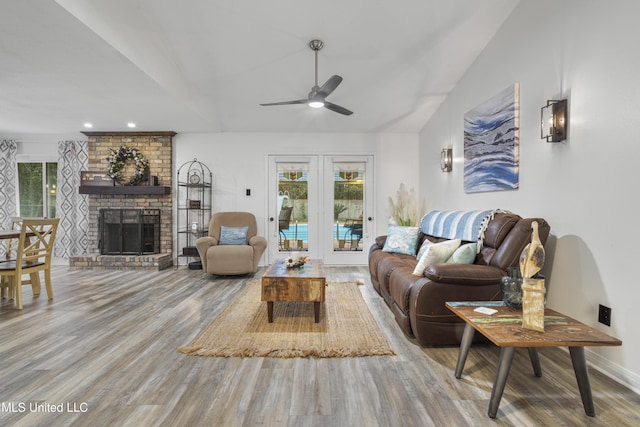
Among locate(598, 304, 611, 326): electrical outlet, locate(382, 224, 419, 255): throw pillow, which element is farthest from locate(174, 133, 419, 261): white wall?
locate(598, 304, 611, 326): electrical outlet

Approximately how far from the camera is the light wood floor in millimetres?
1691

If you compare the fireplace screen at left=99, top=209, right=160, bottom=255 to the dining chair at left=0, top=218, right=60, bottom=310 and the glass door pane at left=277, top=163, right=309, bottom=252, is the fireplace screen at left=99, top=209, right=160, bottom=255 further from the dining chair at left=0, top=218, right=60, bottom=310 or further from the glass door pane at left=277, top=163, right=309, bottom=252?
the glass door pane at left=277, top=163, right=309, bottom=252

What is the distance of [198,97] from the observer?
4832 mm

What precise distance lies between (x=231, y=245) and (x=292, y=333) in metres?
2.60

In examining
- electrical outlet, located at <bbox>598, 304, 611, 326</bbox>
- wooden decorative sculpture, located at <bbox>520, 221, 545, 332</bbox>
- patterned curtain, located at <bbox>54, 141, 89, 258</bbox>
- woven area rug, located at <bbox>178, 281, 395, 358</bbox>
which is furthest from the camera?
patterned curtain, located at <bbox>54, 141, 89, 258</bbox>

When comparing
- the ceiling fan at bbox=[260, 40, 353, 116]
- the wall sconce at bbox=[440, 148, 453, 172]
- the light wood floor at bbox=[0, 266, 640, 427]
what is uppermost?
the ceiling fan at bbox=[260, 40, 353, 116]

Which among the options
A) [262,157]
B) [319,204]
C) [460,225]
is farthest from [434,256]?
[262,157]

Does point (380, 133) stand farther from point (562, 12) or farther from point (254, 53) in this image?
point (562, 12)

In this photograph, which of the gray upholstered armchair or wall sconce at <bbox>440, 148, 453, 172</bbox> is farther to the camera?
the gray upholstered armchair

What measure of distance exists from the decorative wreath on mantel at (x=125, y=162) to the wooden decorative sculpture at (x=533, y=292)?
19.7ft

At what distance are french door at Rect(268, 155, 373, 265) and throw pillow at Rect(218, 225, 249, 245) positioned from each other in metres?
0.79

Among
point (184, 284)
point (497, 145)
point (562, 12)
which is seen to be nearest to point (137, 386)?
point (184, 284)

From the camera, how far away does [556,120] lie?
260cm

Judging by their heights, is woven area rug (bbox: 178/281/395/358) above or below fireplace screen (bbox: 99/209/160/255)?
below
